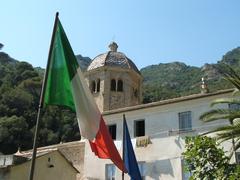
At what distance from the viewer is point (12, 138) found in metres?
54.2

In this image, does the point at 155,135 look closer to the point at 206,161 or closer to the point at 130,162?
the point at 130,162

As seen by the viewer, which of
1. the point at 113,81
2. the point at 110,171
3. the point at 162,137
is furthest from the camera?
the point at 113,81

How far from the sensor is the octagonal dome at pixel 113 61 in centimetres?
3878

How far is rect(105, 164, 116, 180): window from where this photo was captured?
2845 centimetres

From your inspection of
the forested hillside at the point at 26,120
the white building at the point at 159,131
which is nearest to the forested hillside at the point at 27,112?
the forested hillside at the point at 26,120

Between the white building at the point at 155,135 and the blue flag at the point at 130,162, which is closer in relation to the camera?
the blue flag at the point at 130,162

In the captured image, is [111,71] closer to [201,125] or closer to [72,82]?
[201,125]

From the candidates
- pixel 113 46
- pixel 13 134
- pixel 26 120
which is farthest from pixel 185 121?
pixel 26 120

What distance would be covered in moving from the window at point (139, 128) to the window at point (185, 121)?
2.81m

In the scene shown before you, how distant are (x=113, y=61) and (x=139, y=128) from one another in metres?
11.5

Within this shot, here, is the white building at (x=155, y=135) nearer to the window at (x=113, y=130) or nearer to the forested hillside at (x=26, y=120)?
the window at (x=113, y=130)

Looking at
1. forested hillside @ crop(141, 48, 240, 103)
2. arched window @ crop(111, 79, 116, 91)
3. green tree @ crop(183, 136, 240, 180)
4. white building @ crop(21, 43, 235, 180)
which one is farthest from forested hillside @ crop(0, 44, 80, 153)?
green tree @ crop(183, 136, 240, 180)

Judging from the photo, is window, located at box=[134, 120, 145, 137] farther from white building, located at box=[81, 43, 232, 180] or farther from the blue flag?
the blue flag

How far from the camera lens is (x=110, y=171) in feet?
94.1
